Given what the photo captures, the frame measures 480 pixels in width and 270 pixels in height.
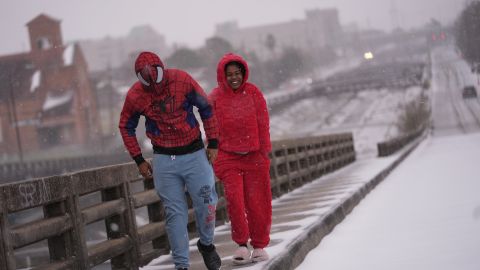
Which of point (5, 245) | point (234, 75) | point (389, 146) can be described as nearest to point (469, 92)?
point (389, 146)

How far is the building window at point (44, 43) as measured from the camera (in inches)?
3588

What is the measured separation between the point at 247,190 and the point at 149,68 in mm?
1907

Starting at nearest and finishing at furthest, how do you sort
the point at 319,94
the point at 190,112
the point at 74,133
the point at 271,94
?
1. the point at 190,112
2. the point at 74,133
3. the point at 319,94
4. the point at 271,94

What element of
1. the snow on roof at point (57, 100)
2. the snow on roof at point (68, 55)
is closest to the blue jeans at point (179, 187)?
the snow on roof at point (57, 100)

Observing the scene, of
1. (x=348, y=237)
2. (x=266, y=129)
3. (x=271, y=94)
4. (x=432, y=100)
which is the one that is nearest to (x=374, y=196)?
(x=348, y=237)

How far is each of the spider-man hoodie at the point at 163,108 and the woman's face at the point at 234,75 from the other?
839 millimetres

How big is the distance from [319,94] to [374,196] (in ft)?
433

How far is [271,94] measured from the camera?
520 feet

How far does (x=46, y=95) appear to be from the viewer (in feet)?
286

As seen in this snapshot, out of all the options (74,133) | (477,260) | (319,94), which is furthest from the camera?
(319,94)

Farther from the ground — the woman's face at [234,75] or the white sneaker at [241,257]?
the woman's face at [234,75]

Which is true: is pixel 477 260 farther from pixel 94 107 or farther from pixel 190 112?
pixel 94 107

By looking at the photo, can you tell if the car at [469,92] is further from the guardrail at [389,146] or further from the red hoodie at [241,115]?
the red hoodie at [241,115]

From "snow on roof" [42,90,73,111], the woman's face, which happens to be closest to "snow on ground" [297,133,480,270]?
the woman's face
